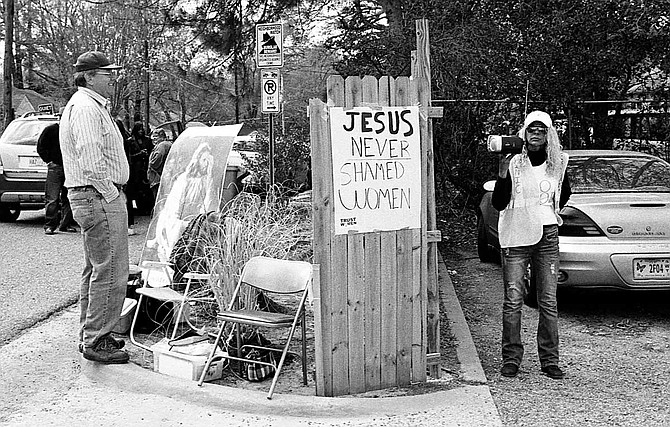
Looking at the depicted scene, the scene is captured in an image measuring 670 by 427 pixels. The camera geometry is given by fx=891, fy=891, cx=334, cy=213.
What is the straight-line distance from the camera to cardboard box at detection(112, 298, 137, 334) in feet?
21.9

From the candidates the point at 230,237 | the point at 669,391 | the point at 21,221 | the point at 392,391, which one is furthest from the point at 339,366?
the point at 21,221

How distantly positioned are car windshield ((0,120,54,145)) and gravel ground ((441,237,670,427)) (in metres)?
7.59

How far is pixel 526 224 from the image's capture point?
5820mm

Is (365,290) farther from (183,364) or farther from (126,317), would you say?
Answer: (126,317)

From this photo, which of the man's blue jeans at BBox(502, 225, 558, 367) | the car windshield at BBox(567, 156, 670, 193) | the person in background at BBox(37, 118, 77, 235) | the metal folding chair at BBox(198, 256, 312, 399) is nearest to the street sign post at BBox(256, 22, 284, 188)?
the person in background at BBox(37, 118, 77, 235)

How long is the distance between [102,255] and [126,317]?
1039 millimetres

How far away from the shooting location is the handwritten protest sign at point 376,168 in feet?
17.1

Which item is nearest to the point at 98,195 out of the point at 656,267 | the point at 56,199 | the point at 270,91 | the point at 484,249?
the point at 656,267

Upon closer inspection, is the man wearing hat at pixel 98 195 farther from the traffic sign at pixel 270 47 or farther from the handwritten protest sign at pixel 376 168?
the traffic sign at pixel 270 47

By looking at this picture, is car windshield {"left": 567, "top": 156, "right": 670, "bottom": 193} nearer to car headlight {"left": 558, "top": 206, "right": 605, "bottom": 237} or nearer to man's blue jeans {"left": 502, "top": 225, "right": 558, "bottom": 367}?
car headlight {"left": 558, "top": 206, "right": 605, "bottom": 237}

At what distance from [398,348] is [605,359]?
1747 mm

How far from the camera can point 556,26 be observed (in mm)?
11742

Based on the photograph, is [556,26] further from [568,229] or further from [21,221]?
[21,221]

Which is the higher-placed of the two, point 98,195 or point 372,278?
point 98,195
